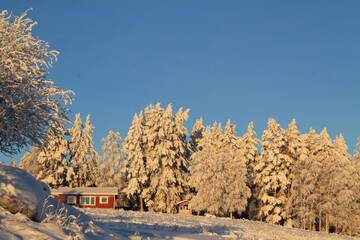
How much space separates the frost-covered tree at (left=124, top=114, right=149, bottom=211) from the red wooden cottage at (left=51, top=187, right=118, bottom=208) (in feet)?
8.40

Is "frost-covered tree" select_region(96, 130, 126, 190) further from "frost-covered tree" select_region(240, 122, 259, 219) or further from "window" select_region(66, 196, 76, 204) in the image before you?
"frost-covered tree" select_region(240, 122, 259, 219)

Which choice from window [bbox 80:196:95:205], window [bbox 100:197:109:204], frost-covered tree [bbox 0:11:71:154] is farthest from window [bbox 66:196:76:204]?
frost-covered tree [bbox 0:11:71:154]

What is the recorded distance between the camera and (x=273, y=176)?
218 ft

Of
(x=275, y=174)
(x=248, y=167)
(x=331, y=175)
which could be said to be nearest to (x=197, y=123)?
(x=248, y=167)

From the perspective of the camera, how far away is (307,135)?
72.1m

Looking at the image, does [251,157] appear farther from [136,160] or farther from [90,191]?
[90,191]

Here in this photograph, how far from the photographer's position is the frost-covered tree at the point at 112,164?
253 feet

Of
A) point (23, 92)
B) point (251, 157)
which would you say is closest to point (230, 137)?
point (251, 157)

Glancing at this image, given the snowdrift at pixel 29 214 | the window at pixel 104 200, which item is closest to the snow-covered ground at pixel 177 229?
the snowdrift at pixel 29 214

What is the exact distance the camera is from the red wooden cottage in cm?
6925

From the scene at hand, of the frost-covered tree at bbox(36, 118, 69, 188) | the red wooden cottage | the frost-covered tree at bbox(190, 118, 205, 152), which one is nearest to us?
the red wooden cottage

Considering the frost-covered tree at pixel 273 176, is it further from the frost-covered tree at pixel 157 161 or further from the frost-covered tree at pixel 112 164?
the frost-covered tree at pixel 112 164

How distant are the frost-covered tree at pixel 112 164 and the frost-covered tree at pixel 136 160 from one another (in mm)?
3612

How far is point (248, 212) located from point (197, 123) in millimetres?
20053
